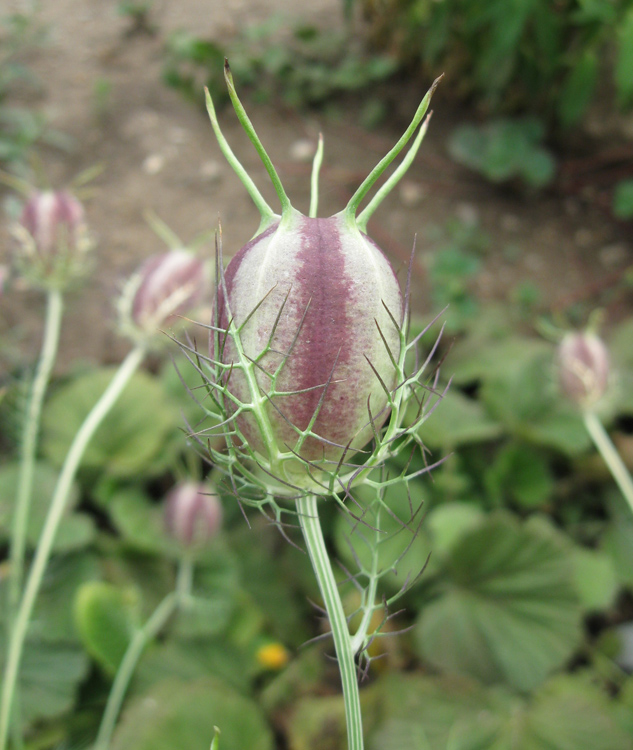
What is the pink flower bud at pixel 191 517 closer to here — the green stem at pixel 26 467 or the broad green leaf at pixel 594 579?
the green stem at pixel 26 467

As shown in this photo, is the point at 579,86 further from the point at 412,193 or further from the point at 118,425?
the point at 118,425

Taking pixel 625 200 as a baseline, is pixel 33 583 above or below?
below

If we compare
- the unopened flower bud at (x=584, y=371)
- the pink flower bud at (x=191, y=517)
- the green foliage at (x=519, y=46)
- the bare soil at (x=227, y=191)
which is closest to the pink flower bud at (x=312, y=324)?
the pink flower bud at (x=191, y=517)

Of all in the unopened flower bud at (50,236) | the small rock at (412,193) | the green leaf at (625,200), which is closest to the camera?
the unopened flower bud at (50,236)

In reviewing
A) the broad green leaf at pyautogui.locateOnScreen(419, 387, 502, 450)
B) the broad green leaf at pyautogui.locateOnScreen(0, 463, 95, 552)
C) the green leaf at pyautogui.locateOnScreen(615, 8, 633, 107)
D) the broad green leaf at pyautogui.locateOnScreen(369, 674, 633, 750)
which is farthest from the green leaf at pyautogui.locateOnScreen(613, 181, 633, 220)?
the broad green leaf at pyautogui.locateOnScreen(0, 463, 95, 552)

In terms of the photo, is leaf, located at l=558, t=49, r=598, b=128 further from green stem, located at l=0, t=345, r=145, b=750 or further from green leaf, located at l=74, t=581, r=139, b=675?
green leaf, located at l=74, t=581, r=139, b=675

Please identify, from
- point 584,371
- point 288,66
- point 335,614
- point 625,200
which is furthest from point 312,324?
point 288,66
